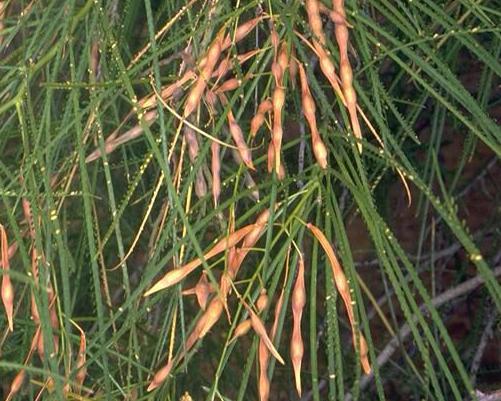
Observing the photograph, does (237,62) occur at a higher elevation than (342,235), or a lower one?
higher

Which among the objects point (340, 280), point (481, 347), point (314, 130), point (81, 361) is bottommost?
point (481, 347)

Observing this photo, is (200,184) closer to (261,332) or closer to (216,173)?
(216,173)

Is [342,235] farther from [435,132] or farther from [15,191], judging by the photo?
[435,132]

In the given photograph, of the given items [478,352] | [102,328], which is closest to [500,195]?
[478,352]

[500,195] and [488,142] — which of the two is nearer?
[488,142]

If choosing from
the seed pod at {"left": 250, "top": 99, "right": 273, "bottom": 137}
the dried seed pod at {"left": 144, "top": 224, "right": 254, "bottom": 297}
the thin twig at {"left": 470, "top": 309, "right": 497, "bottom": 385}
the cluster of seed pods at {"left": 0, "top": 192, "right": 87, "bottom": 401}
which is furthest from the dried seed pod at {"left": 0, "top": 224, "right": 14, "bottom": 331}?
the thin twig at {"left": 470, "top": 309, "right": 497, "bottom": 385}

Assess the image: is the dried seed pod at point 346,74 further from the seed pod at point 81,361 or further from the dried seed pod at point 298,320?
the seed pod at point 81,361

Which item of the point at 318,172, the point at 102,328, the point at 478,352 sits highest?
the point at 318,172

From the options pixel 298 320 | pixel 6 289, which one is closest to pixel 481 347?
pixel 298 320
